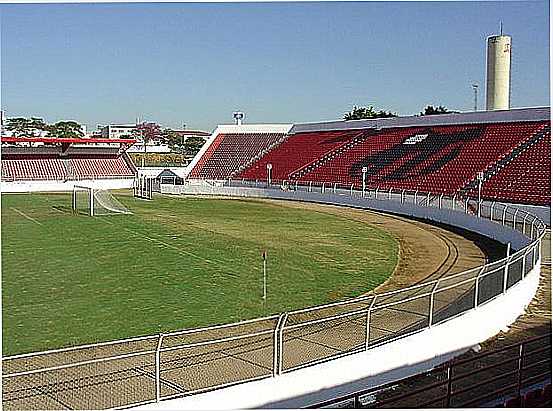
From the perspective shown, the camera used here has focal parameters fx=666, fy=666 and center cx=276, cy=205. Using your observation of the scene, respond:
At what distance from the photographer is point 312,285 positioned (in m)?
14.2

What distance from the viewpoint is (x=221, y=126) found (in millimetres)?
55500

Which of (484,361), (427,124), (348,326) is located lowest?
(484,361)

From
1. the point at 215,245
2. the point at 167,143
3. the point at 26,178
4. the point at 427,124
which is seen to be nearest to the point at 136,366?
the point at 215,245

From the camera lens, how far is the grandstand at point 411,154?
102ft

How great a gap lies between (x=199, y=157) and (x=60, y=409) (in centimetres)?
4598

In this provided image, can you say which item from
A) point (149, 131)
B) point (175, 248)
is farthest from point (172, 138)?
point (175, 248)

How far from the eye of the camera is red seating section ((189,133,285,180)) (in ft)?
163

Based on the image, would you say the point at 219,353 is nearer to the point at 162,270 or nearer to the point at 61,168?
the point at 162,270

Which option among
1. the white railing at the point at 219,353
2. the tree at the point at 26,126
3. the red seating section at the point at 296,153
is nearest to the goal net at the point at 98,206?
the red seating section at the point at 296,153

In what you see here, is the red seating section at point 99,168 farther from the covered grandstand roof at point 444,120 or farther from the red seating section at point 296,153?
the covered grandstand roof at point 444,120

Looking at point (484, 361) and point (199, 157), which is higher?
point (199, 157)

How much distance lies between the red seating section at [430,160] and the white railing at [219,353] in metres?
18.0

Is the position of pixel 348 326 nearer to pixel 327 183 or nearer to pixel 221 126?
pixel 327 183

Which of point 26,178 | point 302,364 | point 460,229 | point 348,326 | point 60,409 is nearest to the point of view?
point 60,409
